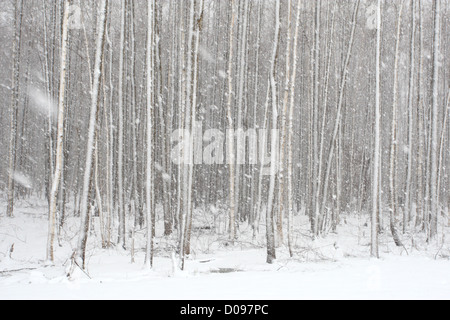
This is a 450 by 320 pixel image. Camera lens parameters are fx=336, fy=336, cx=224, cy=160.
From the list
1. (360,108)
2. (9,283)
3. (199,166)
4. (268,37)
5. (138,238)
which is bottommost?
(138,238)

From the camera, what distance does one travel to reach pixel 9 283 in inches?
173

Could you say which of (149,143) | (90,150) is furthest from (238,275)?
(90,150)

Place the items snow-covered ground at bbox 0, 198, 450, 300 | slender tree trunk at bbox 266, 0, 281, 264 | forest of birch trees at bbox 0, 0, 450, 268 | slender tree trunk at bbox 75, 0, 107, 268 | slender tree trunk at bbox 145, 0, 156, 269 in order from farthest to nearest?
forest of birch trees at bbox 0, 0, 450, 268 → slender tree trunk at bbox 266, 0, 281, 264 → slender tree trunk at bbox 145, 0, 156, 269 → slender tree trunk at bbox 75, 0, 107, 268 → snow-covered ground at bbox 0, 198, 450, 300

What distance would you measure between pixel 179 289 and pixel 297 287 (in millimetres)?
1404

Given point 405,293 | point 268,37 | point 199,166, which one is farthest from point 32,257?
point 268,37

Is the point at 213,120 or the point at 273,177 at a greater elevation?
the point at 213,120

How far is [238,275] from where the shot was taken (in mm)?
4969

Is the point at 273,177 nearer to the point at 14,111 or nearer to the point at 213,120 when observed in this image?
the point at 213,120

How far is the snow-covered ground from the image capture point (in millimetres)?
3703

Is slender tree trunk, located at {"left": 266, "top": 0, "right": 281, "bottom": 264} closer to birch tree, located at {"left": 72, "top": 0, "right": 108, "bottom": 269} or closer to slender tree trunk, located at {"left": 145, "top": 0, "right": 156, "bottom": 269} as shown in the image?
slender tree trunk, located at {"left": 145, "top": 0, "right": 156, "bottom": 269}

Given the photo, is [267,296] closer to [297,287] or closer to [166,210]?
[297,287]

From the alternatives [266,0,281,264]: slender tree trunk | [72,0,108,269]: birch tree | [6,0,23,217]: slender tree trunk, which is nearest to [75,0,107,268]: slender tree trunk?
[72,0,108,269]: birch tree

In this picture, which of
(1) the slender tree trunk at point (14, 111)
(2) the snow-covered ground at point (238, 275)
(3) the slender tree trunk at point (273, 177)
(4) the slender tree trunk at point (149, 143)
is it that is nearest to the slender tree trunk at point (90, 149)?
(2) the snow-covered ground at point (238, 275)

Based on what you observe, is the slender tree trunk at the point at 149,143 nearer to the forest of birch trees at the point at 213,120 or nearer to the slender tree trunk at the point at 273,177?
the forest of birch trees at the point at 213,120
